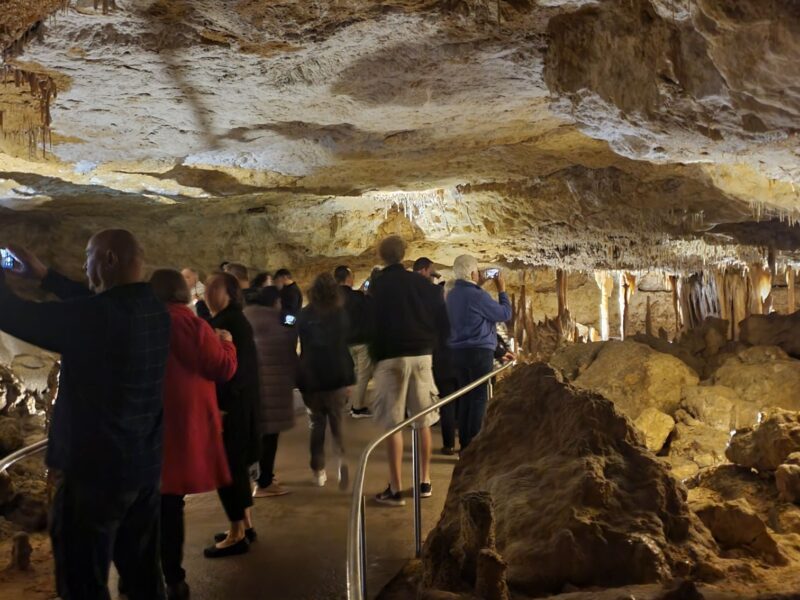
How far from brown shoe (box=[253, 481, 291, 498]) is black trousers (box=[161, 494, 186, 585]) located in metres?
1.77

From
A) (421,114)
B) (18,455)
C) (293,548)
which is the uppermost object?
(421,114)

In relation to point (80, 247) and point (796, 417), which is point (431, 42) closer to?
point (796, 417)

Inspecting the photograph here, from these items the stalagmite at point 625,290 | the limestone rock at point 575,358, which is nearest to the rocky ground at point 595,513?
the limestone rock at point 575,358

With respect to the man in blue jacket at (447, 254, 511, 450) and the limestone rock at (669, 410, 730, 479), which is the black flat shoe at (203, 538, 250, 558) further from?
the limestone rock at (669, 410, 730, 479)

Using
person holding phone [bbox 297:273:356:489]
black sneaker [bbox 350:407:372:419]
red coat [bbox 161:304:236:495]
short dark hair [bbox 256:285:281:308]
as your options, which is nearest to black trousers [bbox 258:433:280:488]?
person holding phone [bbox 297:273:356:489]

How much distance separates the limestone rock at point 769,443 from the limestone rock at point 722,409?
2.26 meters

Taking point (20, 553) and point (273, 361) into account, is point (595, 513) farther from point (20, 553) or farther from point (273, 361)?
point (20, 553)

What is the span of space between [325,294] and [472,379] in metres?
1.68

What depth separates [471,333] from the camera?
5.82 meters

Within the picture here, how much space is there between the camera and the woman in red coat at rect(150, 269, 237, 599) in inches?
124

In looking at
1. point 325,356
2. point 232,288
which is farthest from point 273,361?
point 232,288

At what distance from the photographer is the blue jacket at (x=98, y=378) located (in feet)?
7.17

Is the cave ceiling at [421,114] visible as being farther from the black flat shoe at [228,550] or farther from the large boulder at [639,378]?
the black flat shoe at [228,550]

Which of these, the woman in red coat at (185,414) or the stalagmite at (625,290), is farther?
the stalagmite at (625,290)
